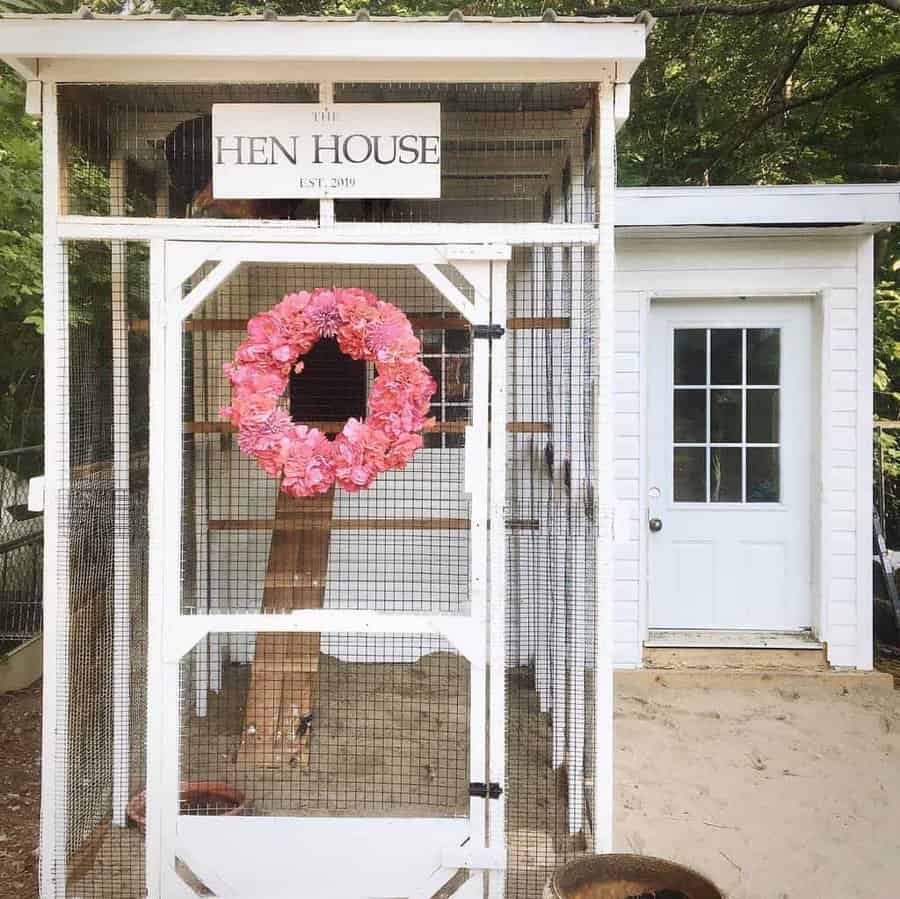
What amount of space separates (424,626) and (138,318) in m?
1.73

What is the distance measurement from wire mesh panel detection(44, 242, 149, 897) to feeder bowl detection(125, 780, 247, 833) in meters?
0.06

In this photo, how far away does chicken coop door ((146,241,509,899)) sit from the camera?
2613 millimetres

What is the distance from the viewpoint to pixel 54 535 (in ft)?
8.77

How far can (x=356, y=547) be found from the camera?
4887 mm

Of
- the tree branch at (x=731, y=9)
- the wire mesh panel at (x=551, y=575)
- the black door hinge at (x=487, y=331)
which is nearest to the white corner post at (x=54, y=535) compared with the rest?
the black door hinge at (x=487, y=331)

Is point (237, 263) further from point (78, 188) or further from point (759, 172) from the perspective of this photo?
point (759, 172)

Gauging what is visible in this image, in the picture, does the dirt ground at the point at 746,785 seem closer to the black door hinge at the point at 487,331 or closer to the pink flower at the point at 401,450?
the pink flower at the point at 401,450

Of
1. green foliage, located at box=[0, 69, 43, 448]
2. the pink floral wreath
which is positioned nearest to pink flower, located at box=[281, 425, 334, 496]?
the pink floral wreath

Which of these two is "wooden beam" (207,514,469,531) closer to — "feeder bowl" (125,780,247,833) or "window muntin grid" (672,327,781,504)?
"feeder bowl" (125,780,247,833)

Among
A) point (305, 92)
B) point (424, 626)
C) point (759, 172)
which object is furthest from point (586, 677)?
point (759, 172)

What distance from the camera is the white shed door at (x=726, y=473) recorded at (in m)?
4.88

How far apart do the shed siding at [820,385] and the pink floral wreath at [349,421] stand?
2.37 m

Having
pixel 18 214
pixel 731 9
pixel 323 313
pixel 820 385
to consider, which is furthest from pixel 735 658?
pixel 731 9

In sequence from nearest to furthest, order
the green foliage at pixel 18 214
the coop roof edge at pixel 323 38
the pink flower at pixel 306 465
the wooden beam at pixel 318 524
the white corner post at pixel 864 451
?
1. the coop roof edge at pixel 323 38
2. the pink flower at pixel 306 465
3. the wooden beam at pixel 318 524
4. the green foliage at pixel 18 214
5. the white corner post at pixel 864 451
